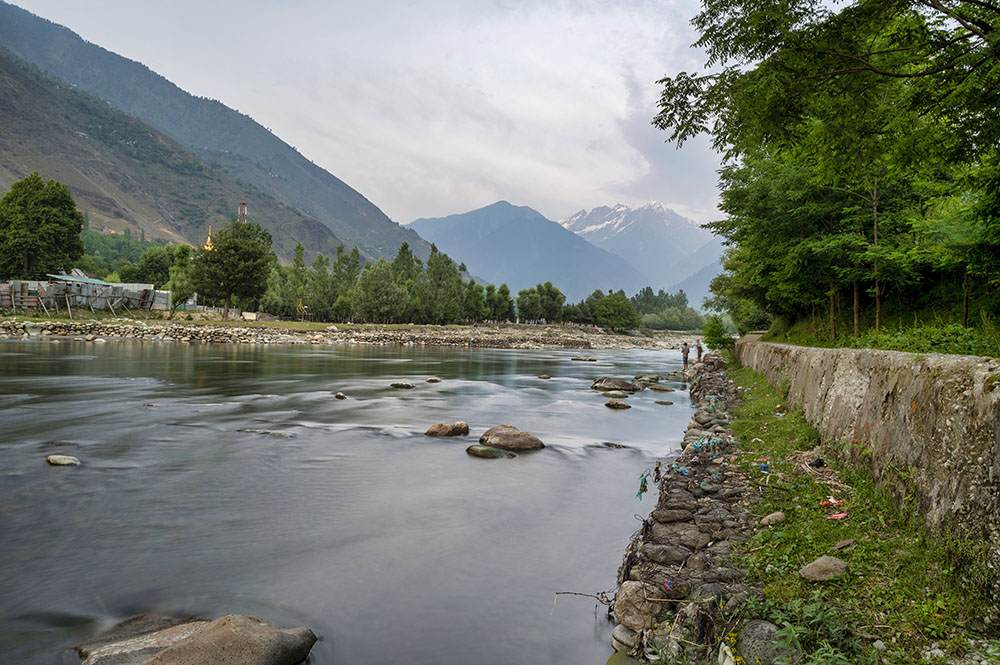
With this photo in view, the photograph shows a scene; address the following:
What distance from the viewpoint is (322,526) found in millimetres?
9430

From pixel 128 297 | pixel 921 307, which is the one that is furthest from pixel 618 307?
pixel 921 307

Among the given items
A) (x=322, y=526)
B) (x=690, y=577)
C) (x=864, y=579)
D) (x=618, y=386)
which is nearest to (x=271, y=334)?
(x=618, y=386)

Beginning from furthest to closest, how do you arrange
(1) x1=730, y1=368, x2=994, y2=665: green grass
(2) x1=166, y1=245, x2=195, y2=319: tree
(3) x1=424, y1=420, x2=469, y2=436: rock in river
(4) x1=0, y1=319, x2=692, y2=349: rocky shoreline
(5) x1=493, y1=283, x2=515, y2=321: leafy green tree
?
(5) x1=493, y1=283, x2=515, y2=321: leafy green tree, (2) x1=166, y1=245, x2=195, y2=319: tree, (4) x1=0, y1=319, x2=692, y2=349: rocky shoreline, (3) x1=424, y1=420, x2=469, y2=436: rock in river, (1) x1=730, y1=368, x2=994, y2=665: green grass

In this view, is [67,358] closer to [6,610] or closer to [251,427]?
[251,427]

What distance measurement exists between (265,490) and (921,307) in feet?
83.2

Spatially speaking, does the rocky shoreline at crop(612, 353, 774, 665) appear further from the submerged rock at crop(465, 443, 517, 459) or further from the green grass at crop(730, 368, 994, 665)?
the submerged rock at crop(465, 443, 517, 459)

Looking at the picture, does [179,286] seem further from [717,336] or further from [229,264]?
[717,336]

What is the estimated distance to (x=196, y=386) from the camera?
26.9 m

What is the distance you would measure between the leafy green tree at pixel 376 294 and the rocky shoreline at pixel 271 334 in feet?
21.6

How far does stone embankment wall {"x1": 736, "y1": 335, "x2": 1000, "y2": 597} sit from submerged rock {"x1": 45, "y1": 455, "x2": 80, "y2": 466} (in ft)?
52.5

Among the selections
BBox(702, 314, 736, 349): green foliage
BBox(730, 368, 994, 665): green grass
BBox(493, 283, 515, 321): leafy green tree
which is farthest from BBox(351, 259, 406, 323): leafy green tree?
BBox(730, 368, 994, 665): green grass

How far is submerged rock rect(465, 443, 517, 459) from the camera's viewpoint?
14.6 metres

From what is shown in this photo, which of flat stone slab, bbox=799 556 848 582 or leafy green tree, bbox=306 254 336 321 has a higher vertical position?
leafy green tree, bbox=306 254 336 321

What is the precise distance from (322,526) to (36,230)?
9142cm
